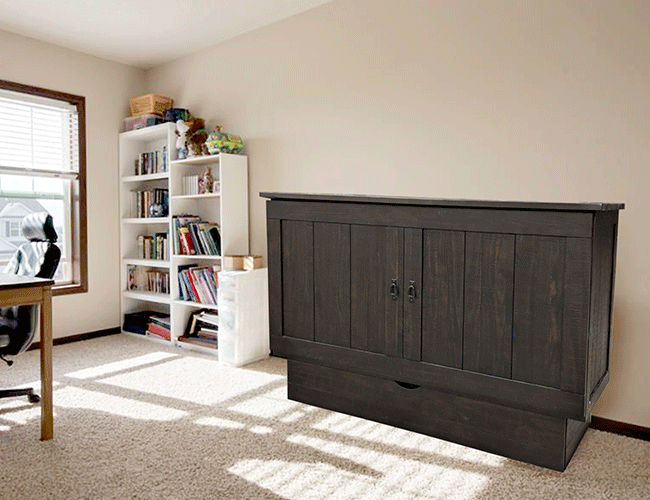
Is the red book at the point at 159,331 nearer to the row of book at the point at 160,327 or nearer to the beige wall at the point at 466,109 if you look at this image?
the row of book at the point at 160,327

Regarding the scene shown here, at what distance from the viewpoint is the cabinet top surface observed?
1535 mm

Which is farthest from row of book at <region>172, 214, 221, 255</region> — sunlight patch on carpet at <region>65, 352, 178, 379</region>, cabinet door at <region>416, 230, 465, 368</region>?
cabinet door at <region>416, 230, 465, 368</region>

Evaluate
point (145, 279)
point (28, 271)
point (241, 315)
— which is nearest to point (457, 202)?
point (241, 315)

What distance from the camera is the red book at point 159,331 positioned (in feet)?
13.3

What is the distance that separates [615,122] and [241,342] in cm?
248

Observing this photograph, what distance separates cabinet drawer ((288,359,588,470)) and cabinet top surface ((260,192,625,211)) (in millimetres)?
695

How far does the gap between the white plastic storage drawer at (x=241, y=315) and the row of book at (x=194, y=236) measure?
38 cm

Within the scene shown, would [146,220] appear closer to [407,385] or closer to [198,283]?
[198,283]

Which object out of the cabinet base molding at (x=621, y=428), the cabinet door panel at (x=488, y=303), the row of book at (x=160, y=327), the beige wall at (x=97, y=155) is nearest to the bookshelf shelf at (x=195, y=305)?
the row of book at (x=160, y=327)

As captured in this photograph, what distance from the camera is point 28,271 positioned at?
2.71m

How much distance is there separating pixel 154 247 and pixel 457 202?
320cm

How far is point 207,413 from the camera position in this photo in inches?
101

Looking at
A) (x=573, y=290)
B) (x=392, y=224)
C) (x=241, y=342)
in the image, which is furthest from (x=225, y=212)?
(x=573, y=290)

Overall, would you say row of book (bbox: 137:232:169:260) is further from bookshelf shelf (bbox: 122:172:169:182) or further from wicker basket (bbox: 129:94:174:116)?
wicker basket (bbox: 129:94:174:116)
